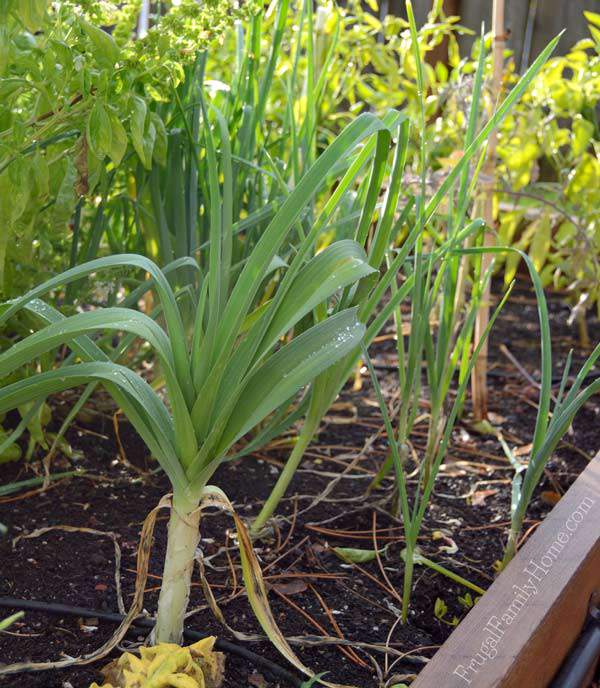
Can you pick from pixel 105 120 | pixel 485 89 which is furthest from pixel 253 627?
pixel 485 89

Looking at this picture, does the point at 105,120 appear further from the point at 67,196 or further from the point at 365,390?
the point at 365,390

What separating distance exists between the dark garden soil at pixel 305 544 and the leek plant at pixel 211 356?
0.67ft

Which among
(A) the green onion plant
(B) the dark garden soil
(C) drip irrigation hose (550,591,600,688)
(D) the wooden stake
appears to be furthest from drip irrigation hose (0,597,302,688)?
(D) the wooden stake

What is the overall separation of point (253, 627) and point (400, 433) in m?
0.43

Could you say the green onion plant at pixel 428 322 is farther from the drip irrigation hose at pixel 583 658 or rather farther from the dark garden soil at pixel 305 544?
the drip irrigation hose at pixel 583 658

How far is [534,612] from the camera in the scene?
1107 mm

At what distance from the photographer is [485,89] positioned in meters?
2.07

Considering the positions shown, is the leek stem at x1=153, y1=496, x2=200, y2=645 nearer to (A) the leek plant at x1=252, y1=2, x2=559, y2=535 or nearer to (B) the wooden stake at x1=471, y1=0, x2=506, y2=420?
(A) the leek plant at x1=252, y1=2, x2=559, y2=535

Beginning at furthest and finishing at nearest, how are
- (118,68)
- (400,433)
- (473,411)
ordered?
(473,411), (400,433), (118,68)

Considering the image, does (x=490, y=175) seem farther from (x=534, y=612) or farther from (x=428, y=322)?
(x=534, y=612)

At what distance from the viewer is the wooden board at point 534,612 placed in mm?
993

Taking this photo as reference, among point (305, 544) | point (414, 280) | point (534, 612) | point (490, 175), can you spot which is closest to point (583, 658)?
point (534, 612)

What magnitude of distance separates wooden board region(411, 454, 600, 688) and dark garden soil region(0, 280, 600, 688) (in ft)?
0.45

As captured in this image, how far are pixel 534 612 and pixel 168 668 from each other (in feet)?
1.44
